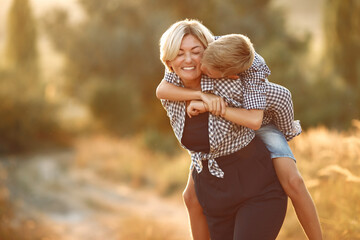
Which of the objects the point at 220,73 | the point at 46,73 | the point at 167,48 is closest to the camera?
the point at 220,73

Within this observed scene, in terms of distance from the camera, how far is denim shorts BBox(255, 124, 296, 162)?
2.62 meters

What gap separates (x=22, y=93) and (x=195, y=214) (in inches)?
559

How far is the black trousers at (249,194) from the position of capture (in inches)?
98.0

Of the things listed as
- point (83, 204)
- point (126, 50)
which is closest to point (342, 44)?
point (126, 50)

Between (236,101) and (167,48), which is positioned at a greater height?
(167,48)

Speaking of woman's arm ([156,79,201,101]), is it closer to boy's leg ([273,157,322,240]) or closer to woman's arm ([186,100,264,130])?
woman's arm ([186,100,264,130])

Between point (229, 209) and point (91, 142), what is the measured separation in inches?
514

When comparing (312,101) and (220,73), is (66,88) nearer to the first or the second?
(312,101)

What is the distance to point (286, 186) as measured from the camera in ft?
8.46

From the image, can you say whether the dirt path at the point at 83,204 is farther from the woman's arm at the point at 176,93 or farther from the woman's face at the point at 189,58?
the woman's face at the point at 189,58

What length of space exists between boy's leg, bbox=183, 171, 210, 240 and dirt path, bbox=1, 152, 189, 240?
3180 mm

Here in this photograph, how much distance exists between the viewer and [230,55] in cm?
235

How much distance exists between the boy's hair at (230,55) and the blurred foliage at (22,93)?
42.8 ft

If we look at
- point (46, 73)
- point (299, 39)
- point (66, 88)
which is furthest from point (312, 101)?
point (46, 73)
